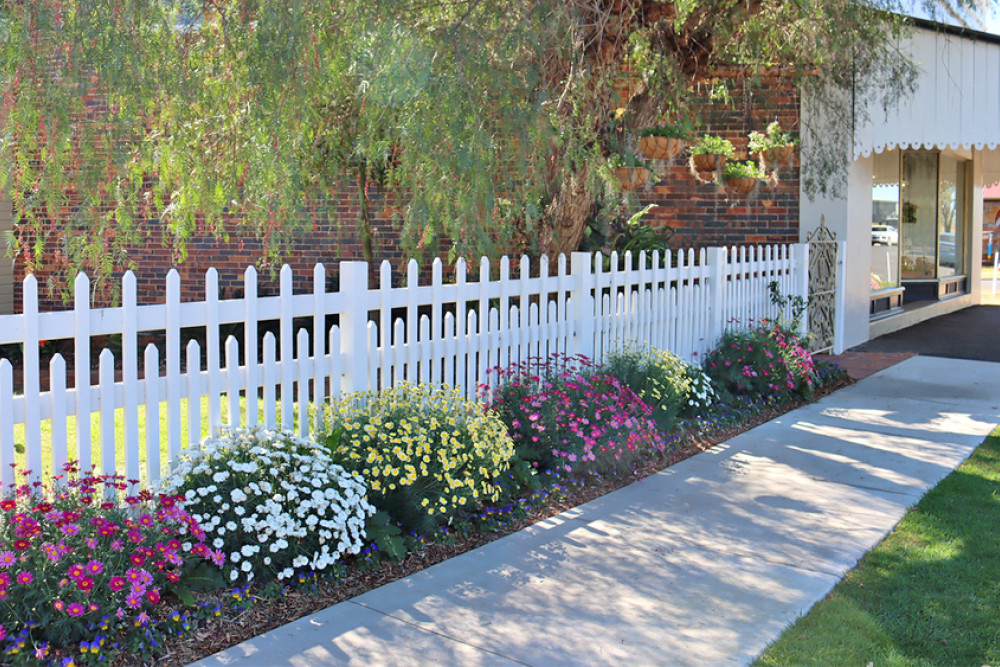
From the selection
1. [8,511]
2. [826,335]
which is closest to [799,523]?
[8,511]

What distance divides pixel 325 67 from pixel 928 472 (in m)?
4.58

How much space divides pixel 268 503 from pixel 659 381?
358 cm

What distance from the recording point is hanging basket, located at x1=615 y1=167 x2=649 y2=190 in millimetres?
8445

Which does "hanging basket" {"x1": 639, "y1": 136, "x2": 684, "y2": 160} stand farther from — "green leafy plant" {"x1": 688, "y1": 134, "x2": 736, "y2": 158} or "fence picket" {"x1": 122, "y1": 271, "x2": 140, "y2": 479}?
"fence picket" {"x1": 122, "y1": 271, "x2": 140, "y2": 479}

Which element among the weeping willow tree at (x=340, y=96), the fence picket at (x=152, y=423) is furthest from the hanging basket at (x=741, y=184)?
the fence picket at (x=152, y=423)

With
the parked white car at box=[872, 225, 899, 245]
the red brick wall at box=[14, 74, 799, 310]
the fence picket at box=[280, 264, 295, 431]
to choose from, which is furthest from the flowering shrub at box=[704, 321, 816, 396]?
the parked white car at box=[872, 225, 899, 245]

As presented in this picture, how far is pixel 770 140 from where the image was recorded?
10914mm

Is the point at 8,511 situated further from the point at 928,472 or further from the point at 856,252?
the point at 856,252

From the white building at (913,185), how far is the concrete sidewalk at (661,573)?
5158 mm

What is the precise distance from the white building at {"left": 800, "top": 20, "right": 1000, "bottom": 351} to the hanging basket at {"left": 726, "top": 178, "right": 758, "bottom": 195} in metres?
0.68

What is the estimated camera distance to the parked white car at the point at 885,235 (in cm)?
1480

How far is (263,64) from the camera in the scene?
5.57m

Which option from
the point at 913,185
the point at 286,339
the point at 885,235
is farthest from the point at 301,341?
the point at 913,185

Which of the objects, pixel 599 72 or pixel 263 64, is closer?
pixel 263 64
